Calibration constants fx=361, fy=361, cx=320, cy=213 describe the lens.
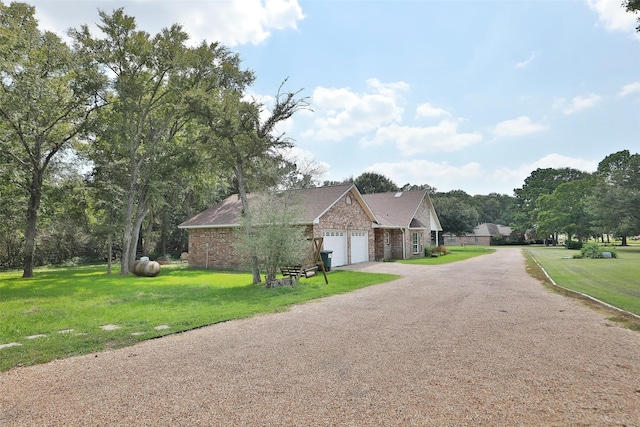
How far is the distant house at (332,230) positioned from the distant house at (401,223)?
0.24ft

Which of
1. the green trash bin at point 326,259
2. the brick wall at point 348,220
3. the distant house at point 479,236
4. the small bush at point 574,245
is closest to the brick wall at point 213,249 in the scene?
the green trash bin at point 326,259

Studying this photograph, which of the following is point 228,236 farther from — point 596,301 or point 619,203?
point 619,203

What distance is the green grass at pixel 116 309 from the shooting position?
581 centimetres

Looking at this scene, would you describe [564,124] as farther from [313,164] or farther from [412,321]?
[412,321]

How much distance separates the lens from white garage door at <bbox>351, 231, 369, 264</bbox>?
21.6 m

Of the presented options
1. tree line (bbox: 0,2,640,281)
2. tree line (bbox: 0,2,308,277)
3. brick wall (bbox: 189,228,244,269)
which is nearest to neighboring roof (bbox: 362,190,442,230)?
tree line (bbox: 0,2,640,281)

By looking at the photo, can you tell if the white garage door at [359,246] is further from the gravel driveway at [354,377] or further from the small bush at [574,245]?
the small bush at [574,245]

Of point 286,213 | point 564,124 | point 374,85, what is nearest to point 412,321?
point 286,213

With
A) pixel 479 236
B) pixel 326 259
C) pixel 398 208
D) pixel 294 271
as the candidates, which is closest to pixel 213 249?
pixel 326 259

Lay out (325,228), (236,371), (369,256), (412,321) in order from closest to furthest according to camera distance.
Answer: (236,371) < (412,321) < (325,228) < (369,256)

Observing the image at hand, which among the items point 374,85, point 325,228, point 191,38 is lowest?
point 325,228

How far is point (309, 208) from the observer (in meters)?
18.7

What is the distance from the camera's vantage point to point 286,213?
1181 cm

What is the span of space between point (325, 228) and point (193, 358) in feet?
45.0
